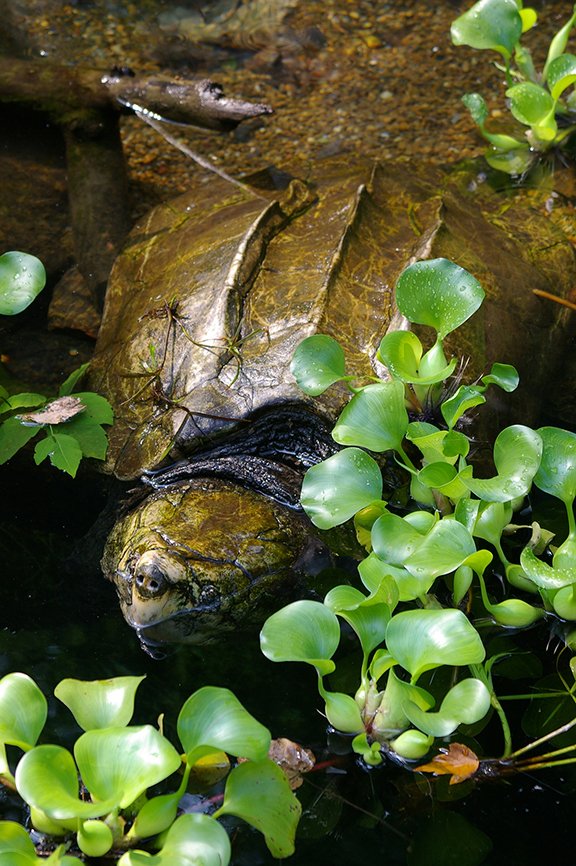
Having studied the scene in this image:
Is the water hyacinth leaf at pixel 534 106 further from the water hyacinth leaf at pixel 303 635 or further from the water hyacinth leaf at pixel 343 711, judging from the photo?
the water hyacinth leaf at pixel 343 711

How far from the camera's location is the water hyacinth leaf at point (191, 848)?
1907mm

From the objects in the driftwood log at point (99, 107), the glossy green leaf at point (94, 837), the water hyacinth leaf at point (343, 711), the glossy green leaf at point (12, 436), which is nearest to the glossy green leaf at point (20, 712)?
the glossy green leaf at point (94, 837)

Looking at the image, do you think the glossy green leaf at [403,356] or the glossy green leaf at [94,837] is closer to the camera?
the glossy green leaf at [94,837]

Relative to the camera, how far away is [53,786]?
6.29 feet

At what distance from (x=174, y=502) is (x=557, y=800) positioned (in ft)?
4.76

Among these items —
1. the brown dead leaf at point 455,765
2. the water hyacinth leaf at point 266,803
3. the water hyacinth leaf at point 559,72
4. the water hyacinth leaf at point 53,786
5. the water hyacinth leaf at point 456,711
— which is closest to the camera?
the water hyacinth leaf at point 53,786

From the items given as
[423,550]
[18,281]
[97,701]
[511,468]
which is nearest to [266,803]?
[97,701]

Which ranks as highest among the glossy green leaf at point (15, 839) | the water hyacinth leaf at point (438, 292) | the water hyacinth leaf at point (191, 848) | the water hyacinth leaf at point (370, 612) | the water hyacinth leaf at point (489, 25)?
the water hyacinth leaf at point (489, 25)

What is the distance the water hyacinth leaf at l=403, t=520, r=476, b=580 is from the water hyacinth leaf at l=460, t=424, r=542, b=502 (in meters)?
0.14

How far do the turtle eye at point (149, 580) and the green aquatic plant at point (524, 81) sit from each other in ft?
9.49

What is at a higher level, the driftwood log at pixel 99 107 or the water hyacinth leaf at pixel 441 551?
the driftwood log at pixel 99 107

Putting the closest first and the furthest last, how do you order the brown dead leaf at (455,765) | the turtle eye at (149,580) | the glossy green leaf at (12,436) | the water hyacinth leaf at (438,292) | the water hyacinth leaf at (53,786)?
the water hyacinth leaf at (53,786) < the brown dead leaf at (455,765) < the turtle eye at (149,580) < the water hyacinth leaf at (438,292) < the glossy green leaf at (12,436)

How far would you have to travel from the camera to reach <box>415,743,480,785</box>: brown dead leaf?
2.32 metres

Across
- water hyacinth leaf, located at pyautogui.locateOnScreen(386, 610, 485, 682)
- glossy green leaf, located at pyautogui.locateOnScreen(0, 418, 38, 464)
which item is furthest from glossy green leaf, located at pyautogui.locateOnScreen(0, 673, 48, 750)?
glossy green leaf, located at pyautogui.locateOnScreen(0, 418, 38, 464)
